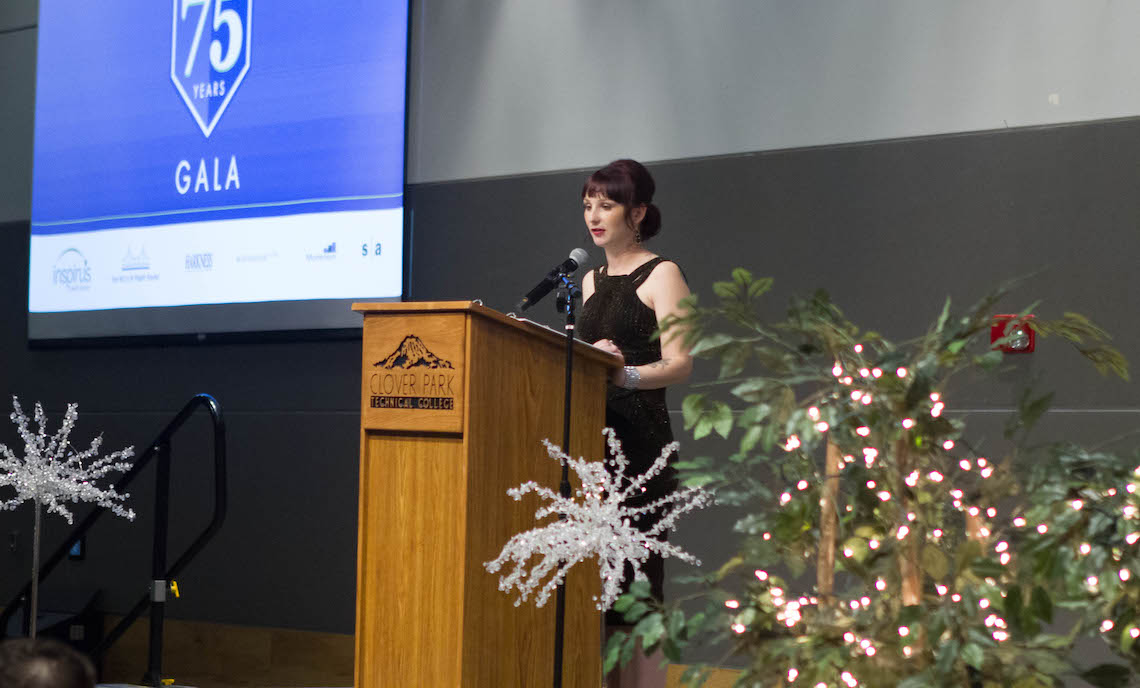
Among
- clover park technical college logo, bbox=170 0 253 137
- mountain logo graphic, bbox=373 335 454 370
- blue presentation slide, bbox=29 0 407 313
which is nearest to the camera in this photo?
mountain logo graphic, bbox=373 335 454 370

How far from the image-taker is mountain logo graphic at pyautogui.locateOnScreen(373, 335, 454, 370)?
2.02 meters

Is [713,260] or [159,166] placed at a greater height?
[159,166]

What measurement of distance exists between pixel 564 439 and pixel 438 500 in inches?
14.9

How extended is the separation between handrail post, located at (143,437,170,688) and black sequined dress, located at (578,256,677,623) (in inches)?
70.3

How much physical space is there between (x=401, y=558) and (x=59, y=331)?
352 cm

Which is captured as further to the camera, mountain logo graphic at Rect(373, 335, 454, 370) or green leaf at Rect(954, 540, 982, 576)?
mountain logo graphic at Rect(373, 335, 454, 370)

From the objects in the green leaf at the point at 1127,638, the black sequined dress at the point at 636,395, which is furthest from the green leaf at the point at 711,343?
the black sequined dress at the point at 636,395

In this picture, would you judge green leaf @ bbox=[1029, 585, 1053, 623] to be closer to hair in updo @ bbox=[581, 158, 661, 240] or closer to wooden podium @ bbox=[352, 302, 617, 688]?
wooden podium @ bbox=[352, 302, 617, 688]

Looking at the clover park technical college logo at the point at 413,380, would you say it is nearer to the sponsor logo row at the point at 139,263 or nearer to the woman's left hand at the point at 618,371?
the woman's left hand at the point at 618,371

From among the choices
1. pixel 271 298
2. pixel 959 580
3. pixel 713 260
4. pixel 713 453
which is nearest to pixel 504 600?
pixel 959 580

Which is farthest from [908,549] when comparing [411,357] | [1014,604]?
[411,357]

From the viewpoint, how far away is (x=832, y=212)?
3689 mm

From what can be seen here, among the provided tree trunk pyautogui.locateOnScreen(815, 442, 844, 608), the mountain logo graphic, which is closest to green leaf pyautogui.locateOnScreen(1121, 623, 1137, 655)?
tree trunk pyautogui.locateOnScreen(815, 442, 844, 608)

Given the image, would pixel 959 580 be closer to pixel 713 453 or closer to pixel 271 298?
pixel 713 453
